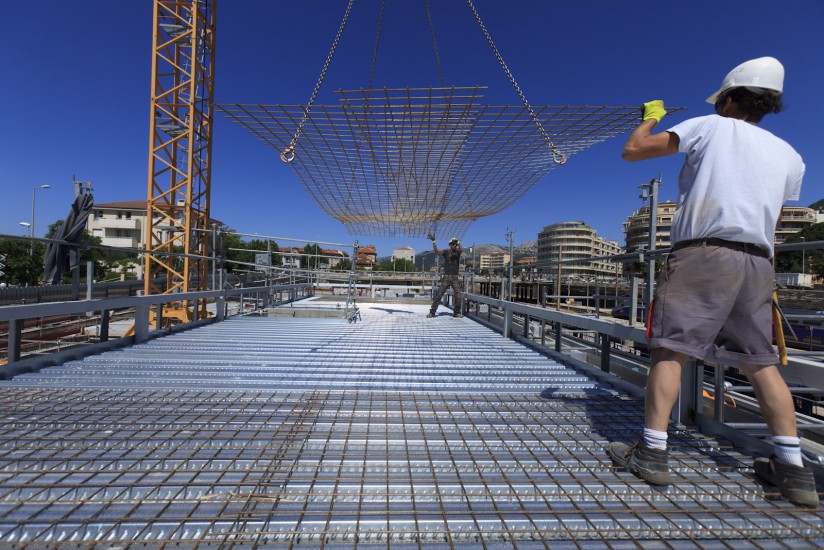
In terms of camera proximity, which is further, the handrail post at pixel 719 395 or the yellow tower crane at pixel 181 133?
the yellow tower crane at pixel 181 133

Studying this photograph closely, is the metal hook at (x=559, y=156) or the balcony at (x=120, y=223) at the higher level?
the balcony at (x=120, y=223)

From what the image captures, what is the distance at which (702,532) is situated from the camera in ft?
4.29

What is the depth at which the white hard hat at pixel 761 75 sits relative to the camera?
1542 mm

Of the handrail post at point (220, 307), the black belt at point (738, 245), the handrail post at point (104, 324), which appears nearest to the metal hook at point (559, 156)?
the black belt at point (738, 245)

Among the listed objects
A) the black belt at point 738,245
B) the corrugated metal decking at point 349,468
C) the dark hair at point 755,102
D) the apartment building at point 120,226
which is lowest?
the corrugated metal decking at point 349,468

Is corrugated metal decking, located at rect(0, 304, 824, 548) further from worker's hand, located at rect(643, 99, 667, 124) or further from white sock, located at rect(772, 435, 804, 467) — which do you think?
worker's hand, located at rect(643, 99, 667, 124)

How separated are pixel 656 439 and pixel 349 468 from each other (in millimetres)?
1252

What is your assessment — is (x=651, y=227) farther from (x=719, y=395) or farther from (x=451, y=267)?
(x=451, y=267)

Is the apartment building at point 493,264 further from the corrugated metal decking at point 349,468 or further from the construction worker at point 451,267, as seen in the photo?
the corrugated metal decking at point 349,468

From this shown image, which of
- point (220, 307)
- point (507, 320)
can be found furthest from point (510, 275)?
point (220, 307)

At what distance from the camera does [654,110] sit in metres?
1.73

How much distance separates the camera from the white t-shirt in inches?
58.8

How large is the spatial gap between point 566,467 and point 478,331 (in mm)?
4025

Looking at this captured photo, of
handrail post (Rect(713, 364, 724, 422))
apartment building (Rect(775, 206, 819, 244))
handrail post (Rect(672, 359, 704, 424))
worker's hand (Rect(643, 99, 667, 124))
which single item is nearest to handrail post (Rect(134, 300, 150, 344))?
worker's hand (Rect(643, 99, 667, 124))
